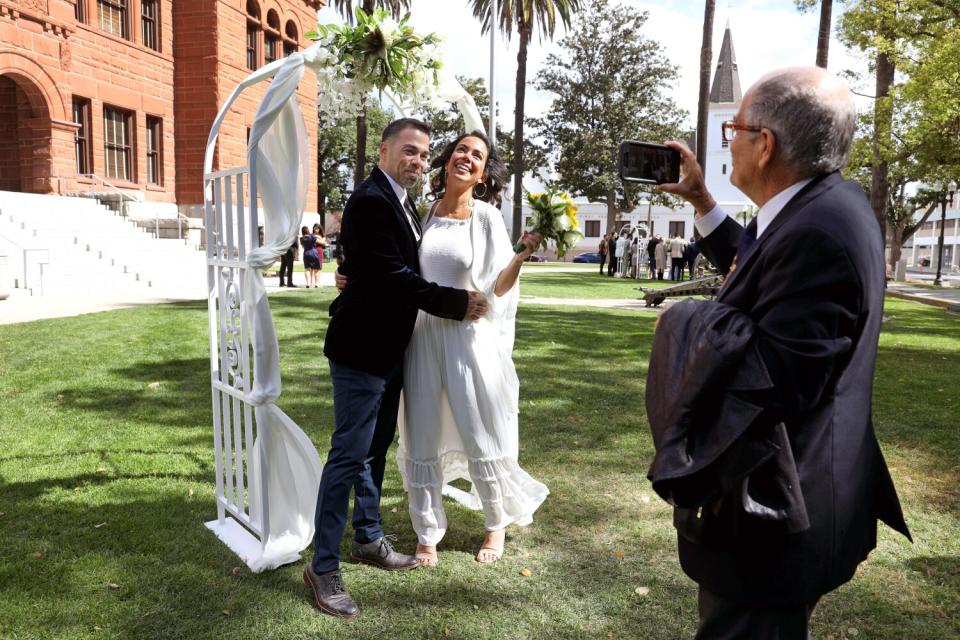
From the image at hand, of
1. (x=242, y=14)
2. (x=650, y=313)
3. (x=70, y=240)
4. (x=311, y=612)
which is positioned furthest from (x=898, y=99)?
(x=242, y=14)

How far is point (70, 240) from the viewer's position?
57.8 ft

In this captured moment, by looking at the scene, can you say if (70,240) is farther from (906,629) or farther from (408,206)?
(906,629)

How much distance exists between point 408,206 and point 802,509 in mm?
2431

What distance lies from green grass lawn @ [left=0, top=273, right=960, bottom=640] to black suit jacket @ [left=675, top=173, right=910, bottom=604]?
4.95 feet

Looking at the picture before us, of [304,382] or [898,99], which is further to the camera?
[898,99]

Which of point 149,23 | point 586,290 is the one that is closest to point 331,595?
point 586,290

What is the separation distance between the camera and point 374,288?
3172 millimetres

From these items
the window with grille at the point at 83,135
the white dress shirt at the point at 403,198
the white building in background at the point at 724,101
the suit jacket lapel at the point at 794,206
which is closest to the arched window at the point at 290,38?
the window with grille at the point at 83,135

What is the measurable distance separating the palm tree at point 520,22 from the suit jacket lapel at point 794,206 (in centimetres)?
2184

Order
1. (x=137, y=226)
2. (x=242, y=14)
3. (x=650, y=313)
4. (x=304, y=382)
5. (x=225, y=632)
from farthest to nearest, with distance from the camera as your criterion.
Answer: (x=242, y=14) < (x=137, y=226) < (x=650, y=313) < (x=304, y=382) < (x=225, y=632)

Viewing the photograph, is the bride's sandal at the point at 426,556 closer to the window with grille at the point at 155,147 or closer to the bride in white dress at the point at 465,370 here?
the bride in white dress at the point at 465,370

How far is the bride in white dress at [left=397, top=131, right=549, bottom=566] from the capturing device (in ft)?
11.5

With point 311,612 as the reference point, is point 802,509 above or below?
above

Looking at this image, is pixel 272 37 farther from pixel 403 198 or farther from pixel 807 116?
pixel 807 116
